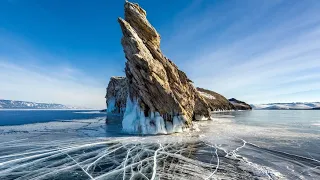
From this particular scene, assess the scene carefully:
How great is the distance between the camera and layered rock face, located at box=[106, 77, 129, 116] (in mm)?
99125

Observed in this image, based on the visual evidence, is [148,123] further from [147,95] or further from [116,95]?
[116,95]

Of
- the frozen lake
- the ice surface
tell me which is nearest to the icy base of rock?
the frozen lake

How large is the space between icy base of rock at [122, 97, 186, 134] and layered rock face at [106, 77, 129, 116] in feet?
214

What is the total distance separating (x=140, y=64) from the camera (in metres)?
29.1

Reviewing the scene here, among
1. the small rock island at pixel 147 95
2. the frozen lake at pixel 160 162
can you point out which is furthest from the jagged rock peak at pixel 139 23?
the frozen lake at pixel 160 162

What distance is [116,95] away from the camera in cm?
10844

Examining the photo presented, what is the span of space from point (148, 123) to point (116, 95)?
81187 millimetres

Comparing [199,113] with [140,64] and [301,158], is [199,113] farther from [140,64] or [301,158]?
[301,158]

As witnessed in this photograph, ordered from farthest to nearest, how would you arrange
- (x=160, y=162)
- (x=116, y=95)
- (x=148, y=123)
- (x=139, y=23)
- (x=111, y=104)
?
(x=111, y=104)
(x=116, y=95)
(x=139, y=23)
(x=148, y=123)
(x=160, y=162)

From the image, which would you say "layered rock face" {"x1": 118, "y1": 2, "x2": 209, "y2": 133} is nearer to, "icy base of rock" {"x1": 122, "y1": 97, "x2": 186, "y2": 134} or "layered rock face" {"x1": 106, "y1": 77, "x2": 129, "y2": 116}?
"icy base of rock" {"x1": 122, "y1": 97, "x2": 186, "y2": 134}

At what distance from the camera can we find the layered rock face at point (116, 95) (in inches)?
3903

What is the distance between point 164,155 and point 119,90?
295 ft

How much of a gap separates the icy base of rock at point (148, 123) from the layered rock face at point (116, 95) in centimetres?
6530

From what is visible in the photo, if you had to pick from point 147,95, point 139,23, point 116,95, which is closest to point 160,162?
point 147,95
